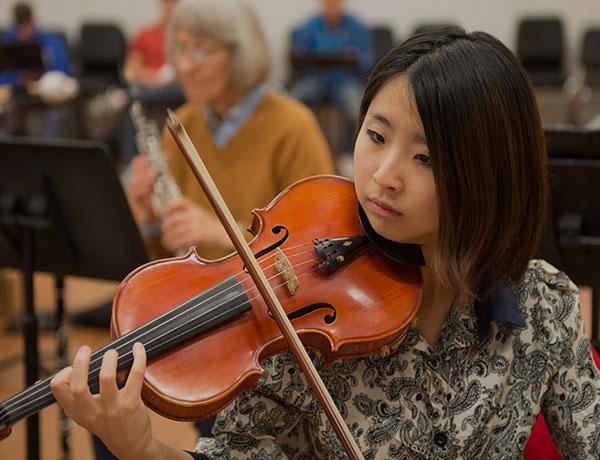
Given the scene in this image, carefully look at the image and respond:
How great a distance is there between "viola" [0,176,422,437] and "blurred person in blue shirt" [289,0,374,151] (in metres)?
5.32

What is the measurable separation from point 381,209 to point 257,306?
0.20 m

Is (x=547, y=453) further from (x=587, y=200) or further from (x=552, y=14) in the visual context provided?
(x=552, y=14)

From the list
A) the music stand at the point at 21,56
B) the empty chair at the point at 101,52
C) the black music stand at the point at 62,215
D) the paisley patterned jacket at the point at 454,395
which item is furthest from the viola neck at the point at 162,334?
→ the empty chair at the point at 101,52

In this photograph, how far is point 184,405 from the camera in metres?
0.96

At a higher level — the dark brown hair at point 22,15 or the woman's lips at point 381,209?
the woman's lips at point 381,209

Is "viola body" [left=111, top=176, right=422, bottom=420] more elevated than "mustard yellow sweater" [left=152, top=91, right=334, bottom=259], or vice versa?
"viola body" [left=111, top=176, right=422, bottom=420]

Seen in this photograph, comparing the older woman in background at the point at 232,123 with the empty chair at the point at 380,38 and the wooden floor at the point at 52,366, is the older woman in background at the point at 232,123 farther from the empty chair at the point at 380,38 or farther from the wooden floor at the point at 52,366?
the empty chair at the point at 380,38

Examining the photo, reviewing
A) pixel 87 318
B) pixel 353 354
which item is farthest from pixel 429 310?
pixel 87 318

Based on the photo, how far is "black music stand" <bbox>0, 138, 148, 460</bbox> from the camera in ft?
5.73

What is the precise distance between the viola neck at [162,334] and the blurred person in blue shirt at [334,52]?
18.0 feet

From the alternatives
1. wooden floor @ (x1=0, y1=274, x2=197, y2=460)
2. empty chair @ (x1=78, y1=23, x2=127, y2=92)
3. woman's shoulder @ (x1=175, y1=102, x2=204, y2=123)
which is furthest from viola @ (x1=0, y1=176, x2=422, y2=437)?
empty chair @ (x1=78, y1=23, x2=127, y2=92)

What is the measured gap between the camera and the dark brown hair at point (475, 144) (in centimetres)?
102

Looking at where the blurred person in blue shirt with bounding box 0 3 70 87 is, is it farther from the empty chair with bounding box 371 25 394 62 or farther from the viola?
the viola

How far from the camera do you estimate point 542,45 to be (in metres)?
6.82
